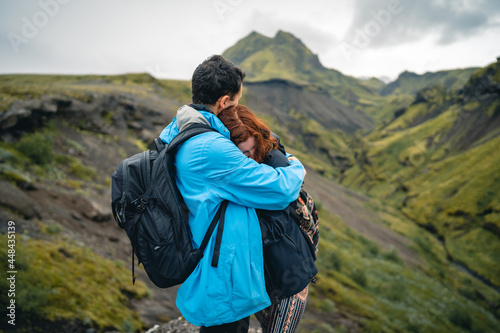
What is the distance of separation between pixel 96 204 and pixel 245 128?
1038cm

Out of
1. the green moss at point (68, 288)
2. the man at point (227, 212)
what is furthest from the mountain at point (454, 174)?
the man at point (227, 212)

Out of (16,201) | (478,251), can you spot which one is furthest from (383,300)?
(478,251)

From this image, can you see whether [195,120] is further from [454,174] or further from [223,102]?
[454,174]

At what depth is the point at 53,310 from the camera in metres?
4.17

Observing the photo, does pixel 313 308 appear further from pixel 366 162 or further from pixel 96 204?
pixel 366 162

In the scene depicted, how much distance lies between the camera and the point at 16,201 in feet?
22.5

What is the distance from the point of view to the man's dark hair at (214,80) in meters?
2.12

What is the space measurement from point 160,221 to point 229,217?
20.7 inches

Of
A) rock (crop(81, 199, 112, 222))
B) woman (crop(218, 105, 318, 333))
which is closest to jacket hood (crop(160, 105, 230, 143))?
woman (crop(218, 105, 318, 333))

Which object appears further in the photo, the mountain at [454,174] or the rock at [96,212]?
the mountain at [454,174]

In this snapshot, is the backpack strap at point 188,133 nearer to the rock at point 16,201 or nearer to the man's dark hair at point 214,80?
the man's dark hair at point 214,80

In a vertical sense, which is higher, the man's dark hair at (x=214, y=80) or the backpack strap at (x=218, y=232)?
the man's dark hair at (x=214, y=80)

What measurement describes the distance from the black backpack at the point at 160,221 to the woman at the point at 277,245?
32cm

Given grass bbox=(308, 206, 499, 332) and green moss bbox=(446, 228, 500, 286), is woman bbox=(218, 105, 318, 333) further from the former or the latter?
green moss bbox=(446, 228, 500, 286)
